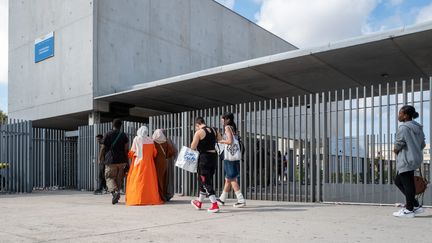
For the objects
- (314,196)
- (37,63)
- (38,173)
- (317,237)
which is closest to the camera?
(317,237)

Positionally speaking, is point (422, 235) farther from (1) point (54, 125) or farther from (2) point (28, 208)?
(1) point (54, 125)

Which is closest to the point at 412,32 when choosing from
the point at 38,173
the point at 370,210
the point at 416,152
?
the point at 416,152

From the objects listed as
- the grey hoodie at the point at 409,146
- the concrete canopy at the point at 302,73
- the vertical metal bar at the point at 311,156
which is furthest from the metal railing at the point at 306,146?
the grey hoodie at the point at 409,146

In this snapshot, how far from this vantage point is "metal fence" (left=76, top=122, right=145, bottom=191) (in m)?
15.3

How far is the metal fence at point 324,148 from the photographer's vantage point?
358 inches

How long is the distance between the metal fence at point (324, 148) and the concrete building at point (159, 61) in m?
0.95

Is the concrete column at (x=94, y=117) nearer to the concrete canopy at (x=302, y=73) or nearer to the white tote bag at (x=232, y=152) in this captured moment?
the concrete canopy at (x=302, y=73)

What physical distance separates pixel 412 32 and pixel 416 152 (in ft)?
9.32

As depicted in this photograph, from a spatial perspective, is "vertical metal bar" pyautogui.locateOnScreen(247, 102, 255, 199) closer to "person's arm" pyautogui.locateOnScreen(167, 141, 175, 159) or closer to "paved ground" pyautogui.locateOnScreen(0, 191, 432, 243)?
"person's arm" pyautogui.locateOnScreen(167, 141, 175, 159)

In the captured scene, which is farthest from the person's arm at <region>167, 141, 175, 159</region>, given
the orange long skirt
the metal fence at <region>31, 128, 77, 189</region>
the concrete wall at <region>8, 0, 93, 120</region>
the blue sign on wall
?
the blue sign on wall

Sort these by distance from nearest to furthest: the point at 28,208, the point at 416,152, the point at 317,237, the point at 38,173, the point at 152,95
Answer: the point at 317,237 < the point at 416,152 < the point at 28,208 < the point at 152,95 < the point at 38,173

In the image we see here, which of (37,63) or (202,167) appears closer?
(202,167)

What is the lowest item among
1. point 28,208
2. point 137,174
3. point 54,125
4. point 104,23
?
point 28,208

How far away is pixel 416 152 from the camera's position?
278 inches
